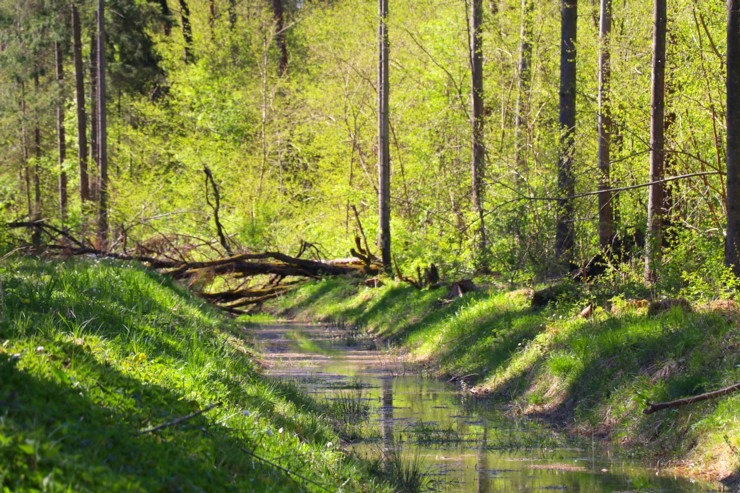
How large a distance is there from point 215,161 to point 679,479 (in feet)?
108

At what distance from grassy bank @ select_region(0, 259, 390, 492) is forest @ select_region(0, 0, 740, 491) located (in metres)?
0.03

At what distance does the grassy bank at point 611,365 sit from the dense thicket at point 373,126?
1.63 metres

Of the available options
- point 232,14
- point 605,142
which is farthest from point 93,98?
point 605,142

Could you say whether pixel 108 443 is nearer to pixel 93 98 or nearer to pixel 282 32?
pixel 93 98

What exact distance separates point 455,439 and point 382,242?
1573 cm

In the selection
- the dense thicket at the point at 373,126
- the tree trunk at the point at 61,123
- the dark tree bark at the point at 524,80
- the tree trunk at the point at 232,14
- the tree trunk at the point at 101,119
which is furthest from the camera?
the tree trunk at the point at 232,14

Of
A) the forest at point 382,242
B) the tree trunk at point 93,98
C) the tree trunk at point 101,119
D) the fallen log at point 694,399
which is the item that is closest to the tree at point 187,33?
the forest at point 382,242

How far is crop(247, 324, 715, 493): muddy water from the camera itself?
8984mm

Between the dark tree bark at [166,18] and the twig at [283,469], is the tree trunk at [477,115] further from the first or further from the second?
the dark tree bark at [166,18]

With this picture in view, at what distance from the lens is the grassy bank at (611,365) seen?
970 cm

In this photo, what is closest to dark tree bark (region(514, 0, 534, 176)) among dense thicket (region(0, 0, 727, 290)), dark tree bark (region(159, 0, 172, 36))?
dense thicket (region(0, 0, 727, 290))

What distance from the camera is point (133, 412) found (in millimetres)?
6336

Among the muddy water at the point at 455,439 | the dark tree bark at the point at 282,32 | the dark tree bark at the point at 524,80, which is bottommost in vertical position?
the muddy water at the point at 455,439

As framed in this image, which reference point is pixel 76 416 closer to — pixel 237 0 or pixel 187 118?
pixel 187 118
